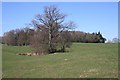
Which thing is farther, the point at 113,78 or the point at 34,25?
the point at 34,25

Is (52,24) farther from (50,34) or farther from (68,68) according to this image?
(68,68)

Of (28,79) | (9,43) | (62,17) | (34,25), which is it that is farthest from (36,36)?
(9,43)

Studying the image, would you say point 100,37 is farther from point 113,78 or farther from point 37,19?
point 113,78

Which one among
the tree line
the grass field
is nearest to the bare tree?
the tree line

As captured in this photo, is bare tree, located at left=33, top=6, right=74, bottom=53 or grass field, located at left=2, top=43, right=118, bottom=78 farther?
bare tree, located at left=33, top=6, right=74, bottom=53

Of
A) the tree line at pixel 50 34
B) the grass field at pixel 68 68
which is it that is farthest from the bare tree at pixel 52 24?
the grass field at pixel 68 68

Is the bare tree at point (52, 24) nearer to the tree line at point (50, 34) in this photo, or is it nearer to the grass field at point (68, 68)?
the tree line at point (50, 34)

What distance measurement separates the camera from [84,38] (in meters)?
127

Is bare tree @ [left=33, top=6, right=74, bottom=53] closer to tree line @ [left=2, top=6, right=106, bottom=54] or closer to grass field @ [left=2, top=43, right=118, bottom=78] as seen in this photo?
tree line @ [left=2, top=6, right=106, bottom=54]

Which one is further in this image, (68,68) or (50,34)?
(50,34)

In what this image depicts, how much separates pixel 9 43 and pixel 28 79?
107406mm

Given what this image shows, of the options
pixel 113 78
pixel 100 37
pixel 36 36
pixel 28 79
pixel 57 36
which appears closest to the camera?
pixel 113 78

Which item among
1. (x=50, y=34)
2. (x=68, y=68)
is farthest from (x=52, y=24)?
(x=68, y=68)

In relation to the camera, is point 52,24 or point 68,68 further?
point 52,24
